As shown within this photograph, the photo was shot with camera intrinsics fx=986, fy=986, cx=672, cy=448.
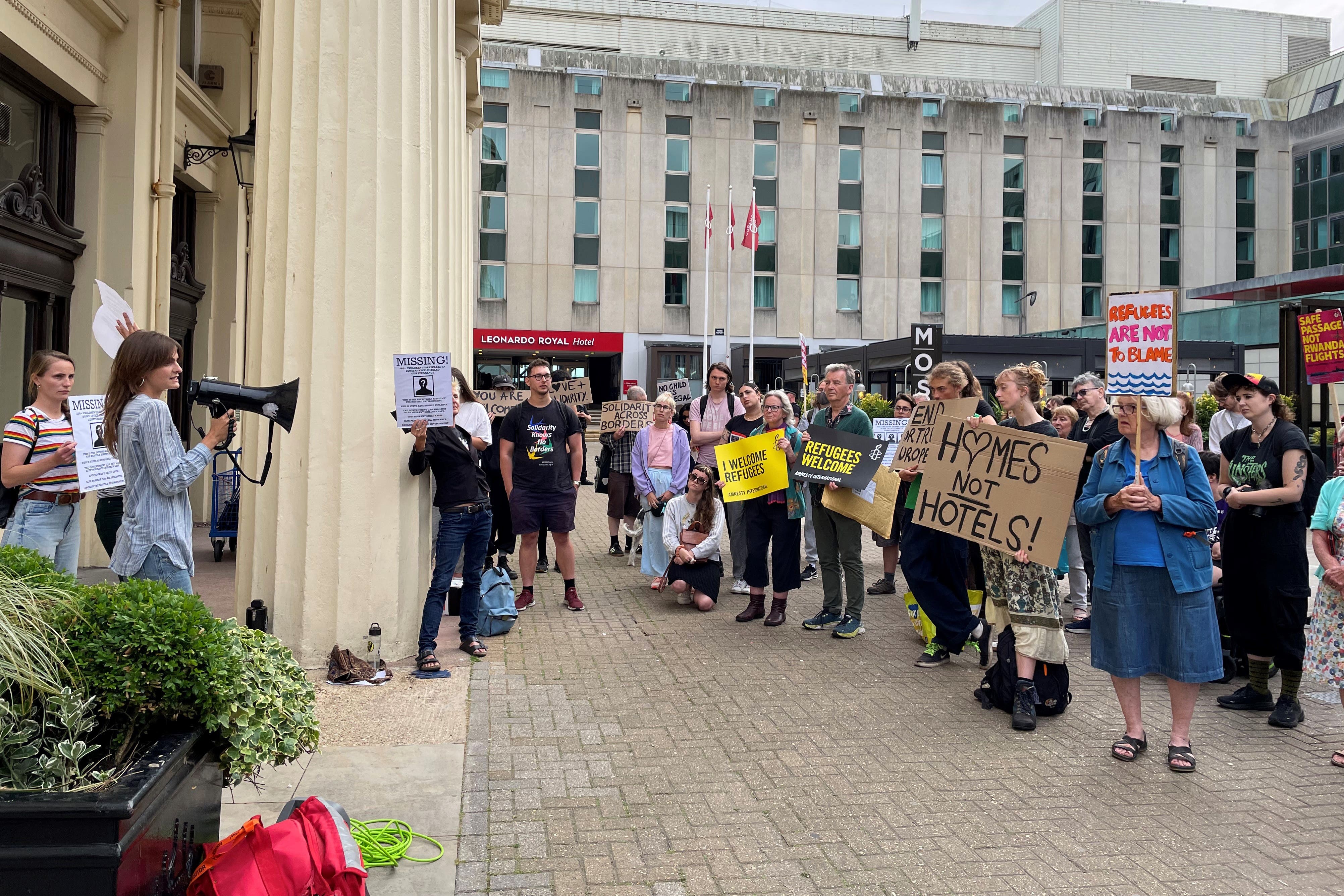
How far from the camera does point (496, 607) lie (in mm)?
7992

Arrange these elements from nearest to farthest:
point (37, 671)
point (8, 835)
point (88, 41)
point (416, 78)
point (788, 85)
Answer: point (8, 835), point (37, 671), point (416, 78), point (88, 41), point (788, 85)

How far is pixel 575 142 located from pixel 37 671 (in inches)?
1758

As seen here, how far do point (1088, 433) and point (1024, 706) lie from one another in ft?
10.2

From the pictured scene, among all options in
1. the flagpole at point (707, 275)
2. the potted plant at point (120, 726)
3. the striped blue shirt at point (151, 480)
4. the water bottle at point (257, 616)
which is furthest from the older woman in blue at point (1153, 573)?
the flagpole at point (707, 275)

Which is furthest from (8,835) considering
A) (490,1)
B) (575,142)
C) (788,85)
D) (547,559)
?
(788,85)

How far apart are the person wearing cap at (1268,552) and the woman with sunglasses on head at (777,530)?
325 centimetres

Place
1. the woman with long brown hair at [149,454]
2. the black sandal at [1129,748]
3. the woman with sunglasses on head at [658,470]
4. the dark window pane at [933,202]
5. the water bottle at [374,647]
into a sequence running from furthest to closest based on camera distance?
the dark window pane at [933,202], the woman with sunglasses on head at [658,470], the water bottle at [374,647], the black sandal at [1129,748], the woman with long brown hair at [149,454]

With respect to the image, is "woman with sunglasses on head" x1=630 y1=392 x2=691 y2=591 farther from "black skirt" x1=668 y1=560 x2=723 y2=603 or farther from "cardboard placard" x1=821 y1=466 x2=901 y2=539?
"cardboard placard" x1=821 y1=466 x2=901 y2=539

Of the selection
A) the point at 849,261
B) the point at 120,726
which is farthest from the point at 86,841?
the point at 849,261

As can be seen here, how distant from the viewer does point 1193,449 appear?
5.20 meters

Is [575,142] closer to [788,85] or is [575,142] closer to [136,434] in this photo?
[788,85]

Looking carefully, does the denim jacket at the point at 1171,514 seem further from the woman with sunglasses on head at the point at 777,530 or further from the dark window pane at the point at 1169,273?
the dark window pane at the point at 1169,273

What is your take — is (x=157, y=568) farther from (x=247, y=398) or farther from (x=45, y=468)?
(x=45, y=468)

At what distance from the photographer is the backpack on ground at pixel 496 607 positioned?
7.95 metres
